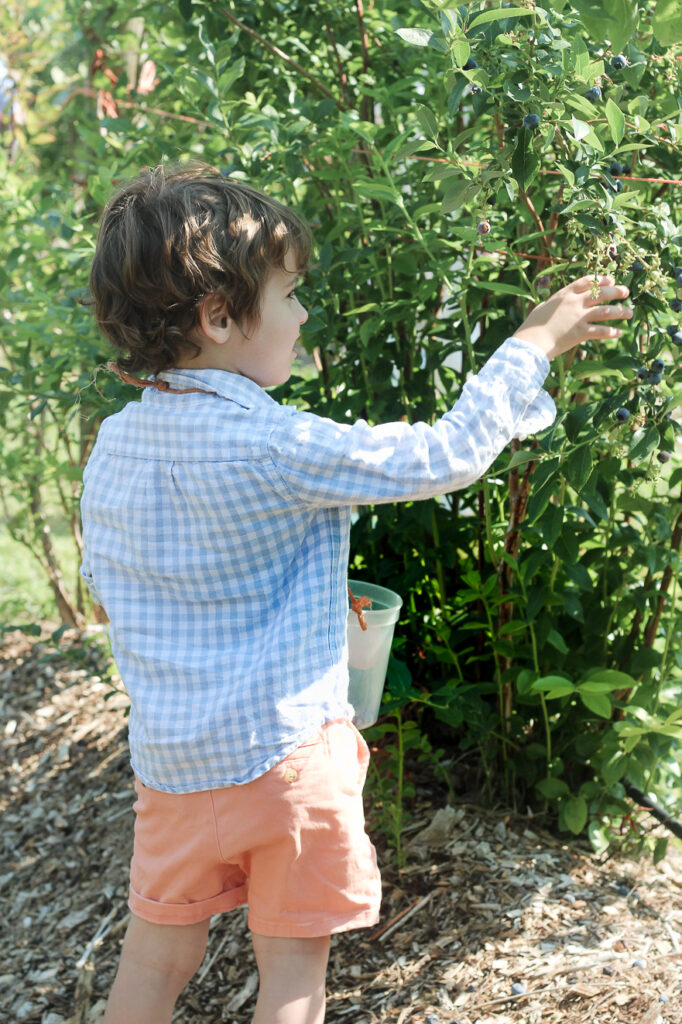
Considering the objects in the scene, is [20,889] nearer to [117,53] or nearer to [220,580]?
[220,580]

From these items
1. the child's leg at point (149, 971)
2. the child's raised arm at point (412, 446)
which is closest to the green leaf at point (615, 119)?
the child's raised arm at point (412, 446)

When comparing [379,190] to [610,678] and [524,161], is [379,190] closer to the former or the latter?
[524,161]

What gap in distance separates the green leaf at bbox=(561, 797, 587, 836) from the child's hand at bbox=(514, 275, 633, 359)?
1125 mm

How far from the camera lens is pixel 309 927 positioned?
1393mm

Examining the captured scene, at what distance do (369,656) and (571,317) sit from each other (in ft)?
2.20

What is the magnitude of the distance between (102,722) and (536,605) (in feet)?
5.47

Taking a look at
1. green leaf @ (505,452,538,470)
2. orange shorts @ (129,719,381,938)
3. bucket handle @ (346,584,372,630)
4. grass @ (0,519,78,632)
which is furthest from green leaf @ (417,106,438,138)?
grass @ (0,519,78,632)

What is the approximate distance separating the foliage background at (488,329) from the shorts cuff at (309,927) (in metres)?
0.62

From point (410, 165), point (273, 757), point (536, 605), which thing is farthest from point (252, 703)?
point (410, 165)

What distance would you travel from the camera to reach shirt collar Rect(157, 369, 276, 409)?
53.9 inches

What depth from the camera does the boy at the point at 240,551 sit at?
1.32 metres

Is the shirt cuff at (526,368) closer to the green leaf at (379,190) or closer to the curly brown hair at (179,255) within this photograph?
the curly brown hair at (179,255)

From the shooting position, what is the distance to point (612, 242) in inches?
55.6

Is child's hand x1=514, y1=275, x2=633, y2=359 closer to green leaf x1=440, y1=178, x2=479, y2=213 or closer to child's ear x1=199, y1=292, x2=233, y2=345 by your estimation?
green leaf x1=440, y1=178, x2=479, y2=213
